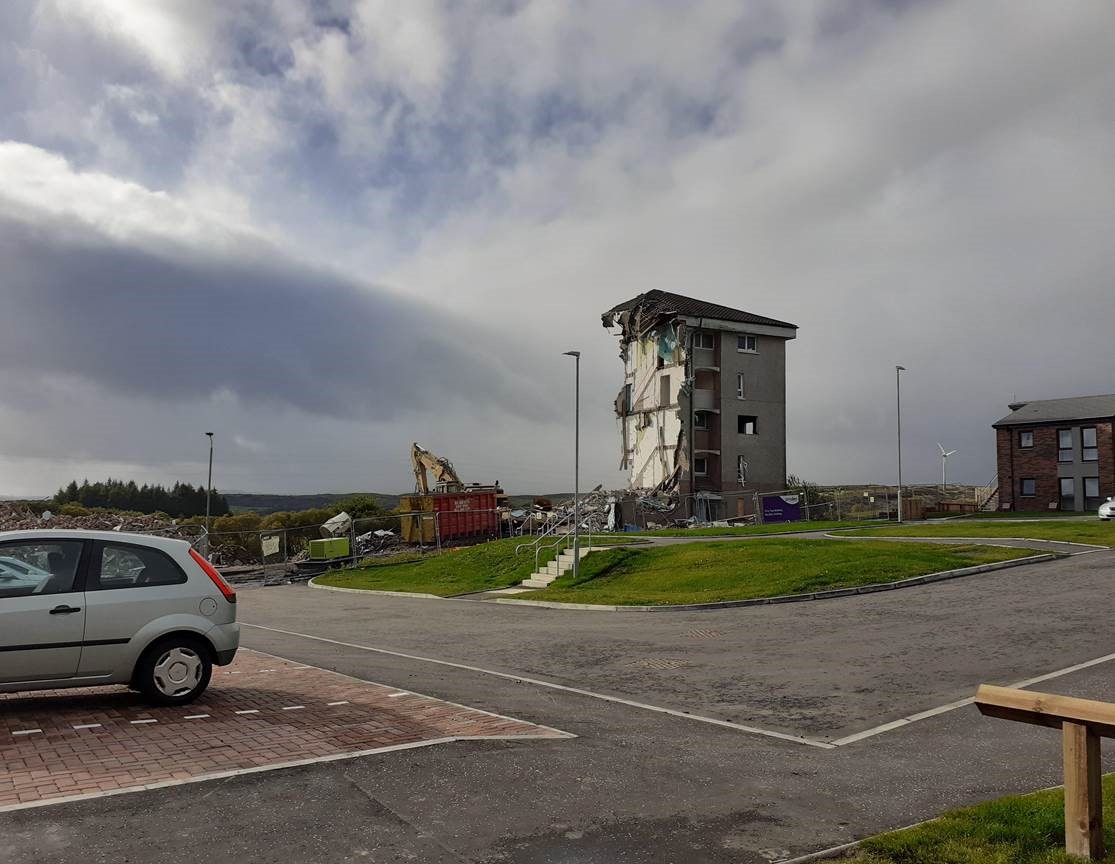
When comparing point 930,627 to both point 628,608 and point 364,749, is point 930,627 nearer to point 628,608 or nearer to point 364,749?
point 628,608

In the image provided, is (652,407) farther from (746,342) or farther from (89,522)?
(89,522)

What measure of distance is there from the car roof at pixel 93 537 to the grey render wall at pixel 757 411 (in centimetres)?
4930

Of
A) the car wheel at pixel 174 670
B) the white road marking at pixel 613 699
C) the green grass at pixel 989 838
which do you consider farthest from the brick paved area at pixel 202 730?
the green grass at pixel 989 838

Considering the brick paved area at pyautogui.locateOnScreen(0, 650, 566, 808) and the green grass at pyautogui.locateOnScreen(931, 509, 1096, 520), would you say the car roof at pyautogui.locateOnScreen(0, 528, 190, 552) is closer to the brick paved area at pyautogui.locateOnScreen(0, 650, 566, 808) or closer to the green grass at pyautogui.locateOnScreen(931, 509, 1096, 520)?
the brick paved area at pyautogui.locateOnScreen(0, 650, 566, 808)

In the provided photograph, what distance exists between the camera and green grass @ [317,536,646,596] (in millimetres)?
29156

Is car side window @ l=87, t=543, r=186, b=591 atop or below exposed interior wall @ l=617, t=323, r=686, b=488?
below

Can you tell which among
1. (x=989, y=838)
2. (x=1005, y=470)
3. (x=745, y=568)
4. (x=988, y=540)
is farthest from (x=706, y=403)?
(x=989, y=838)

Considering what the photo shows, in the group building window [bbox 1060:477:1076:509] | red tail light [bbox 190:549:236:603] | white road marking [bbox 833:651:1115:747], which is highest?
building window [bbox 1060:477:1076:509]

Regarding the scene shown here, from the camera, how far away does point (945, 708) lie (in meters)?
9.24

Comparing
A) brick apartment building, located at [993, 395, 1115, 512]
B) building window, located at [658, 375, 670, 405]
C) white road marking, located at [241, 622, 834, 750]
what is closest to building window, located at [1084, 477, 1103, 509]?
brick apartment building, located at [993, 395, 1115, 512]

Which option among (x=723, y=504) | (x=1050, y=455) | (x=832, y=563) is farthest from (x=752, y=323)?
(x=832, y=563)

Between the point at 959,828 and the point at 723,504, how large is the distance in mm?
50831

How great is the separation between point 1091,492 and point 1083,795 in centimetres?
5789

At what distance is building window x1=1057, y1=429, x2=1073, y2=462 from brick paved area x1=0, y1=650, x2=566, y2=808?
56.4 metres
